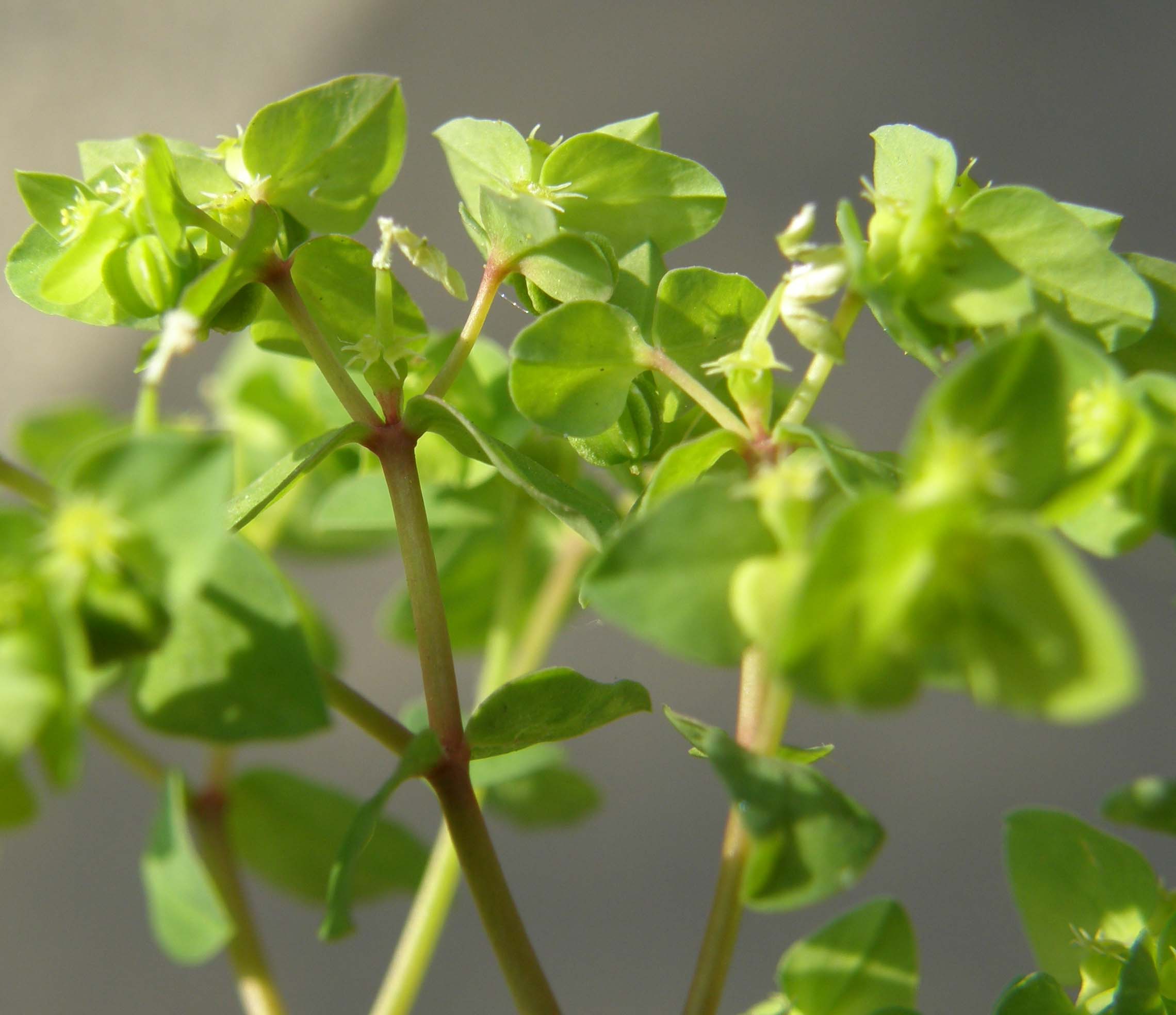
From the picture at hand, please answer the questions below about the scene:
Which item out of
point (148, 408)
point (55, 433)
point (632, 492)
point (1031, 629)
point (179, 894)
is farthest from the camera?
point (55, 433)

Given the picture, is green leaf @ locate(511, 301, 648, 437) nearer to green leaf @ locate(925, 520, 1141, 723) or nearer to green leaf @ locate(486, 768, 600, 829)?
green leaf @ locate(925, 520, 1141, 723)

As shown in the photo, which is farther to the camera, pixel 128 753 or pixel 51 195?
pixel 128 753

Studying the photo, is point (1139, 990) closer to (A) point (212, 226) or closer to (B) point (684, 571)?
(B) point (684, 571)

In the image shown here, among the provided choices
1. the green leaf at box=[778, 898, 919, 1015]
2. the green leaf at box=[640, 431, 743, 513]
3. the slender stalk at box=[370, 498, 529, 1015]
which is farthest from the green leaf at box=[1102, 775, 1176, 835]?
the slender stalk at box=[370, 498, 529, 1015]

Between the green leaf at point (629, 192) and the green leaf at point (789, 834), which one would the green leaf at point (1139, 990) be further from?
the green leaf at point (629, 192)

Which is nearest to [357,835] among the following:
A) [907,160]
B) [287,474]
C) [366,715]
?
[366,715]

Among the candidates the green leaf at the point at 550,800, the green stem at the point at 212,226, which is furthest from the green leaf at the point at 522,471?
the green leaf at the point at 550,800
